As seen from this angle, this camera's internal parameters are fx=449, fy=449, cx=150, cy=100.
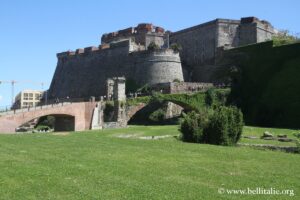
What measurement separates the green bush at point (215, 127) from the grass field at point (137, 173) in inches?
202

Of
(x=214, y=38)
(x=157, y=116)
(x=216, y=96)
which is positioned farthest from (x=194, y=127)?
(x=214, y=38)

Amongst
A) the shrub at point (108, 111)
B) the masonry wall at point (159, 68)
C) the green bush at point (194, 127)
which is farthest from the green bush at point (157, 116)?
the green bush at point (194, 127)

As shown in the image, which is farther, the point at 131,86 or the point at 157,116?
the point at 131,86

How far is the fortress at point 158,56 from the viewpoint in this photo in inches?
2037

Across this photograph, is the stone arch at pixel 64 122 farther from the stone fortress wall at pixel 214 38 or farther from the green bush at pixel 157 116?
the stone fortress wall at pixel 214 38

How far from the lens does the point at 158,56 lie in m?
52.0

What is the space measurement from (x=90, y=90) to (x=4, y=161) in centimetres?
4661

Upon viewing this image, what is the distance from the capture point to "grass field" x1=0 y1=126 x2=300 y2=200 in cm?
873

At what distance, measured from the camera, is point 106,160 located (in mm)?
12516

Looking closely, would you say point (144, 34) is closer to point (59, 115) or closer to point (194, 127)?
point (59, 115)

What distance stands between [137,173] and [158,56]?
138ft

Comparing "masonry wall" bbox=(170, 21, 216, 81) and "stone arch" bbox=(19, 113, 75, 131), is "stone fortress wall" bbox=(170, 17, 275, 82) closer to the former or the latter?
"masonry wall" bbox=(170, 21, 216, 81)

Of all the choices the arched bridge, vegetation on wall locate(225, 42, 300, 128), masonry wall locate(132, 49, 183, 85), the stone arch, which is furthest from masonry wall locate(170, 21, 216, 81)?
Answer: the stone arch

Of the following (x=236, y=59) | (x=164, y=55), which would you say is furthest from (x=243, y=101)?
(x=164, y=55)
